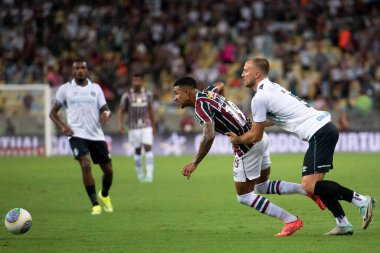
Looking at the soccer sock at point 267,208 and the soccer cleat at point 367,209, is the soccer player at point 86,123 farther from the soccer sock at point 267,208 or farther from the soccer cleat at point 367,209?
the soccer cleat at point 367,209

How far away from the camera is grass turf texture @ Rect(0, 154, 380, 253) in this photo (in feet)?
33.5

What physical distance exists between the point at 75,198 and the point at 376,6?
21.8m

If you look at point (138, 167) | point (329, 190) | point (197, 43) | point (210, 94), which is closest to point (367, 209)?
point (329, 190)

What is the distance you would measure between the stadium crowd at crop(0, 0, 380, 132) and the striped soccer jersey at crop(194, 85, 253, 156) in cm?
1972

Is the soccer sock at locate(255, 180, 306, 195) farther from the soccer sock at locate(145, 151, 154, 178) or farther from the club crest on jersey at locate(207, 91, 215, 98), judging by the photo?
the soccer sock at locate(145, 151, 154, 178)

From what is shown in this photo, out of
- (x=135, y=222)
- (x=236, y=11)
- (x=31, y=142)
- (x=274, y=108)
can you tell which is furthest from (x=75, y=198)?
(x=236, y=11)

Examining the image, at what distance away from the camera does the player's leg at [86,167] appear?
46.4ft

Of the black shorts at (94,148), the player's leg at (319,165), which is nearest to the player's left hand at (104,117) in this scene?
the black shorts at (94,148)

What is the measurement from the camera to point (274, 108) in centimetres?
1045

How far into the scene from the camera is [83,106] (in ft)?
48.1

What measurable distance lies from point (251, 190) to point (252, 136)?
0.94m

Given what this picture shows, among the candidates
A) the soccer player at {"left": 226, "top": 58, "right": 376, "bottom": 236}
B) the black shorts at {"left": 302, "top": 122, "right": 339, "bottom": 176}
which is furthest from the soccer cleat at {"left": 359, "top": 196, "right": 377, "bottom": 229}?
the black shorts at {"left": 302, "top": 122, "right": 339, "bottom": 176}

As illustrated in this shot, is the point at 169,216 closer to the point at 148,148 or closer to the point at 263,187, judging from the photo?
the point at 263,187

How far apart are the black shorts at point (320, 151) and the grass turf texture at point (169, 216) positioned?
0.87 meters
